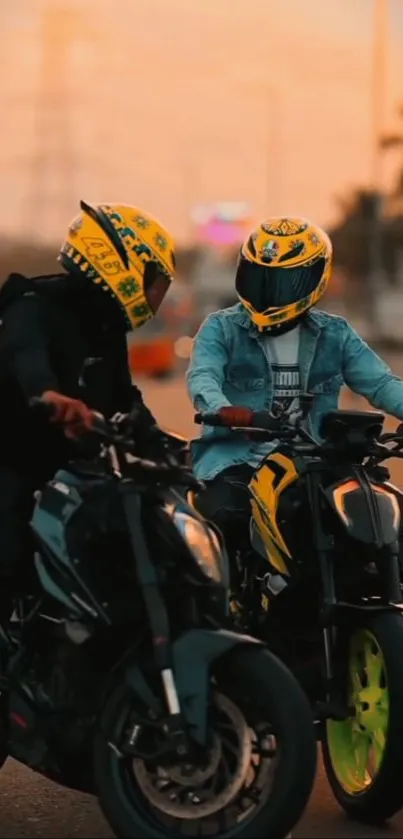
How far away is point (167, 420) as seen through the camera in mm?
23594

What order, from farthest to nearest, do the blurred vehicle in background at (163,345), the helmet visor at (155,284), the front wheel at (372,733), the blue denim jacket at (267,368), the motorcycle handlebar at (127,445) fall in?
1. the blurred vehicle in background at (163,345)
2. the blue denim jacket at (267,368)
3. the front wheel at (372,733)
4. the helmet visor at (155,284)
5. the motorcycle handlebar at (127,445)

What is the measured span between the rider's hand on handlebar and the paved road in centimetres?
127

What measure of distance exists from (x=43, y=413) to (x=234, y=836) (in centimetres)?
129

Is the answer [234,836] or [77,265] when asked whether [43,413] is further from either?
[234,836]

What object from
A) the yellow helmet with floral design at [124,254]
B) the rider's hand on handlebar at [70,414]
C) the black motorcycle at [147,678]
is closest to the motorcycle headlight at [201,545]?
the black motorcycle at [147,678]

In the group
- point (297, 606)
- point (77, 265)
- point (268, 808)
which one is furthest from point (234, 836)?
point (77, 265)

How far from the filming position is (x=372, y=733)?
491 cm

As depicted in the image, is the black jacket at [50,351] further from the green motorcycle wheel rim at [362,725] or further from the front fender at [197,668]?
the green motorcycle wheel rim at [362,725]

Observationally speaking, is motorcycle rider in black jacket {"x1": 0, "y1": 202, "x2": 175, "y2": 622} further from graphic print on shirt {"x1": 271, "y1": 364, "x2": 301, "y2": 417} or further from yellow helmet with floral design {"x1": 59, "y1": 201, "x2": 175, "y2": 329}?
graphic print on shirt {"x1": 271, "y1": 364, "x2": 301, "y2": 417}

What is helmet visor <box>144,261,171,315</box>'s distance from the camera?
457cm

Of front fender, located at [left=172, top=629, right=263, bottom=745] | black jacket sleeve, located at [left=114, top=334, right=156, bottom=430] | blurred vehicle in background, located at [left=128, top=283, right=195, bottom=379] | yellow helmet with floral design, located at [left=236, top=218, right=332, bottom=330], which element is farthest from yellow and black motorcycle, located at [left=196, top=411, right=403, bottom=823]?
blurred vehicle in background, located at [left=128, top=283, right=195, bottom=379]

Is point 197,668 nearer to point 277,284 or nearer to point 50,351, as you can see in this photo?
point 50,351

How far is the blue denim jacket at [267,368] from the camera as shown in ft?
19.0

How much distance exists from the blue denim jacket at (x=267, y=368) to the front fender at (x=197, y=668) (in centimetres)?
170
